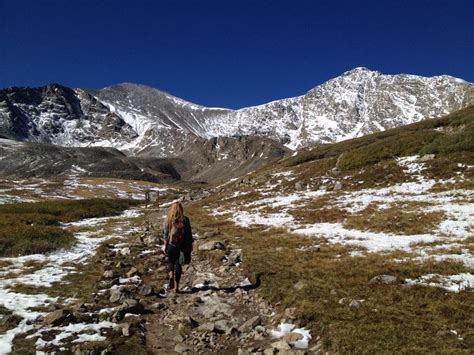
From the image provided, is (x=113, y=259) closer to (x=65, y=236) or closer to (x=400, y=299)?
(x=65, y=236)

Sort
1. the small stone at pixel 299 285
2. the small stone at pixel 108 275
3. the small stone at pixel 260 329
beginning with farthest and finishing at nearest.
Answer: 1. the small stone at pixel 108 275
2. the small stone at pixel 299 285
3. the small stone at pixel 260 329

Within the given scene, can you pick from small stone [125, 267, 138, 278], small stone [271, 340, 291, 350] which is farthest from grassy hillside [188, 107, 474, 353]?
small stone [125, 267, 138, 278]

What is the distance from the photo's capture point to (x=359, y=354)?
8750mm

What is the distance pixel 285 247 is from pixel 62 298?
36.8 feet

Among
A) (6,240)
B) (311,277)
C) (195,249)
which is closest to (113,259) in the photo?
(195,249)

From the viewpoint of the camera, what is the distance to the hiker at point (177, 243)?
14508 millimetres

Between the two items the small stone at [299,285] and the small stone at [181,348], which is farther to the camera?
the small stone at [299,285]

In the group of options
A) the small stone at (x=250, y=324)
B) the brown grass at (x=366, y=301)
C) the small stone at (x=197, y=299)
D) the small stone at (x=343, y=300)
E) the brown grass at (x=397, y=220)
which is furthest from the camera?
the brown grass at (x=397, y=220)

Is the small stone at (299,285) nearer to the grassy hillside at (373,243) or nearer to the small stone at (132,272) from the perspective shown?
the grassy hillside at (373,243)

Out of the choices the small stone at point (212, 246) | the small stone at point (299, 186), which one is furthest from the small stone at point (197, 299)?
the small stone at point (299, 186)

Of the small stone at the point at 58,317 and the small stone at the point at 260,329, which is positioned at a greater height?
the small stone at the point at 58,317

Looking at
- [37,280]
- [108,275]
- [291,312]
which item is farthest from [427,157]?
[37,280]

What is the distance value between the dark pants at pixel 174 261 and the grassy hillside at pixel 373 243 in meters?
3.22

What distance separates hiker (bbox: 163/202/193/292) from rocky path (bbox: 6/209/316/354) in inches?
33.9
